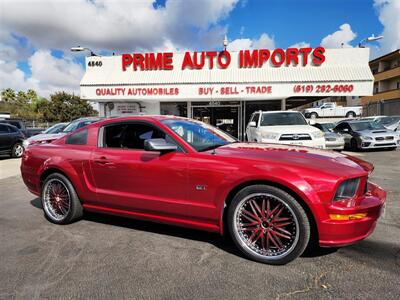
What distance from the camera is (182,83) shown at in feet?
50.1

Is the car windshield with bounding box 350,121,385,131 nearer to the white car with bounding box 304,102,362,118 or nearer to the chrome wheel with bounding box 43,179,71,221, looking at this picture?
the chrome wheel with bounding box 43,179,71,221

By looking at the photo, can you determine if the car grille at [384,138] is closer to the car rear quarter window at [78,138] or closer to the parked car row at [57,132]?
the parked car row at [57,132]

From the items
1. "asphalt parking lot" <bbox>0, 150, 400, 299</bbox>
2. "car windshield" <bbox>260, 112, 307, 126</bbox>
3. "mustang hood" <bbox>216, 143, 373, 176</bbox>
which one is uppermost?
"car windshield" <bbox>260, 112, 307, 126</bbox>

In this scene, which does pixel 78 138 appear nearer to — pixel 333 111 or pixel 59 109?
pixel 333 111

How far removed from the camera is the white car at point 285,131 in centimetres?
833

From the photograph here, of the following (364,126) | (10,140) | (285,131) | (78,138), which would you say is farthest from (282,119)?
(10,140)

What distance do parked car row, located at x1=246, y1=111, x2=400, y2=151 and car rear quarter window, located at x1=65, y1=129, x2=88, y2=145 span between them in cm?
502

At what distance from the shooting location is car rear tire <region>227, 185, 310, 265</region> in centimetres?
268

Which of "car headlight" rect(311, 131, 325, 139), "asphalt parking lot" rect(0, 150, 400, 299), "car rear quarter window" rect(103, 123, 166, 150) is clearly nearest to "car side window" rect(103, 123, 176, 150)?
"car rear quarter window" rect(103, 123, 166, 150)

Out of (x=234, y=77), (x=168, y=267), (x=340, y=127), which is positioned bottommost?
(x=168, y=267)

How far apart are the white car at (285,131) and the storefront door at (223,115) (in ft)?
23.0

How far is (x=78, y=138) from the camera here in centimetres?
406

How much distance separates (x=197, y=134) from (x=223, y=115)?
14.0 meters

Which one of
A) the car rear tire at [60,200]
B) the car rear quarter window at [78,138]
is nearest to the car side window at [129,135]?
the car rear quarter window at [78,138]
